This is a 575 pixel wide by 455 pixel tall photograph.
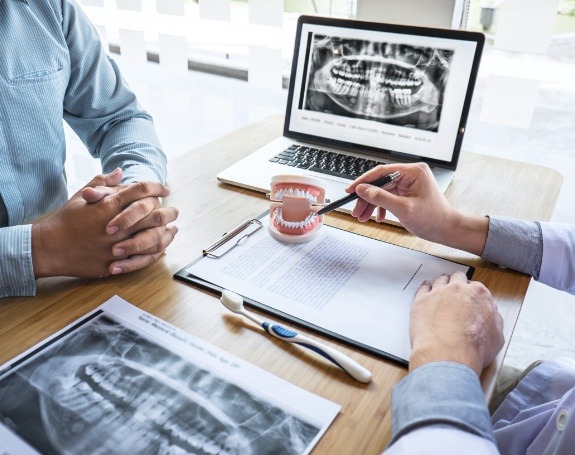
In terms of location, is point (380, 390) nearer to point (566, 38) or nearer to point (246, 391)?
point (246, 391)

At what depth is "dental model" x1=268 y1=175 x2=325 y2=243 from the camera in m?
0.88

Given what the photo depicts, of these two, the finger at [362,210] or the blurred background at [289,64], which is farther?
the blurred background at [289,64]

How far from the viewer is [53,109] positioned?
1070 millimetres

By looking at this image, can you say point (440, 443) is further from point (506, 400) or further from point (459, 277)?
point (506, 400)

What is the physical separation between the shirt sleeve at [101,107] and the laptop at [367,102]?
19 cm

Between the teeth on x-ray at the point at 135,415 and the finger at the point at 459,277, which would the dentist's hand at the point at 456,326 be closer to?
the finger at the point at 459,277

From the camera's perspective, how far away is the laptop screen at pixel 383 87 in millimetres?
1094

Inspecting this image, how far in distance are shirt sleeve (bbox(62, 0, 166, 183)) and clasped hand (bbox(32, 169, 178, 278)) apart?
0.25 metres

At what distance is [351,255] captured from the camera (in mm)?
851

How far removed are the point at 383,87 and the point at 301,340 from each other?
710 millimetres

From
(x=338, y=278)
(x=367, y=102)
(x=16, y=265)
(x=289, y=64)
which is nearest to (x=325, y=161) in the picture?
(x=367, y=102)

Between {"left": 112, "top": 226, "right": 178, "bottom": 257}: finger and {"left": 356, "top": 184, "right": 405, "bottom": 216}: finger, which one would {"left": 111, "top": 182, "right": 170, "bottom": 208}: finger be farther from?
{"left": 356, "top": 184, "right": 405, "bottom": 216}: finger

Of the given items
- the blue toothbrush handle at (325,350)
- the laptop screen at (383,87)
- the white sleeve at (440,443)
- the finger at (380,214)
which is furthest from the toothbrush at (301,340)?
the laptop screen at (383,87)

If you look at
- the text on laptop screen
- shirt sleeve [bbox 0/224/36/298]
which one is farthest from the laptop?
shirt sleeve [bbox 0/224/36/298]
